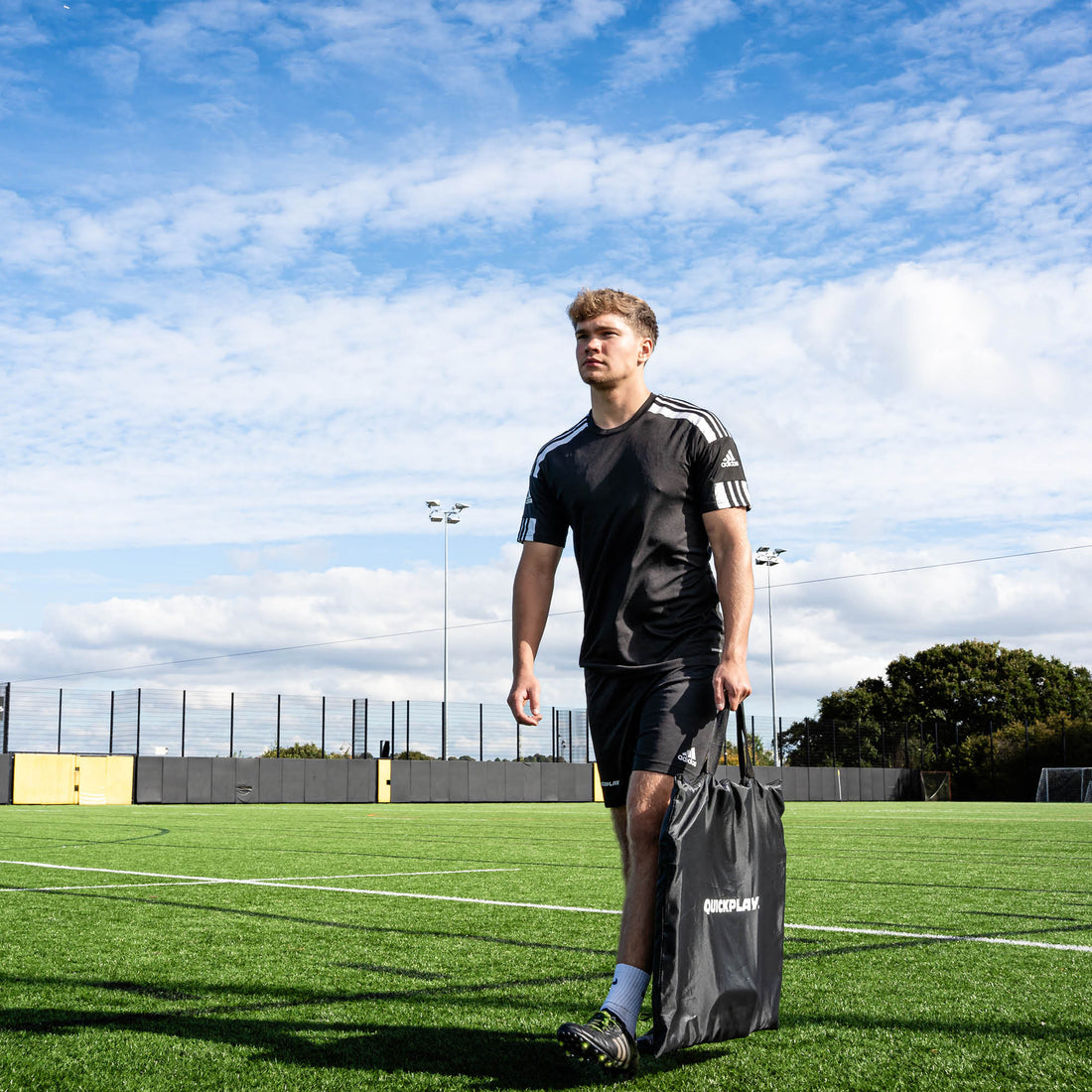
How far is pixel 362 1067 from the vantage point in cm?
284

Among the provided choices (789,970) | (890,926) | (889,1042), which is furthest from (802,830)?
(889,1042)

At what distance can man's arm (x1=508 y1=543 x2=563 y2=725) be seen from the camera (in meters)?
3.61

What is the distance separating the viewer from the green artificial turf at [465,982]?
9.27 feet

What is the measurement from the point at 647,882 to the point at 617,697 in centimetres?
51

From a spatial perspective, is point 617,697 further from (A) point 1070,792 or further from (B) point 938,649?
(B) point 938,649

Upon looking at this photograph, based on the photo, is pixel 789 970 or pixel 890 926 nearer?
pixel 789 970

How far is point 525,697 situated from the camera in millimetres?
3627

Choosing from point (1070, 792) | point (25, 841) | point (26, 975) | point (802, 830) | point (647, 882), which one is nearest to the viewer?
point (647, 882)

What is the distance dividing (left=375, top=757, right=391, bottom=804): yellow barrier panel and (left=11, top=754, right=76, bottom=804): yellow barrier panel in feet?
27.5

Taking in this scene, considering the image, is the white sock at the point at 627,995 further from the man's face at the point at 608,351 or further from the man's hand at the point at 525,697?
the man's face at the point at 608,351

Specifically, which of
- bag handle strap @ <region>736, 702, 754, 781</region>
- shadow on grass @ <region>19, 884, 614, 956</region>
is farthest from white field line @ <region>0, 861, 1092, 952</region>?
bag handle strap @ <region>736, 702, 754, 781</region>

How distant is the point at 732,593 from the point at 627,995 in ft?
3.48

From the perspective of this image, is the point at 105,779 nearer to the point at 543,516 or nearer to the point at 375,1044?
the point at 543,516

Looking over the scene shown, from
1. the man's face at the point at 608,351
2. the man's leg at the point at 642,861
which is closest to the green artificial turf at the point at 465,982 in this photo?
the man's leg at the point at 642,861
